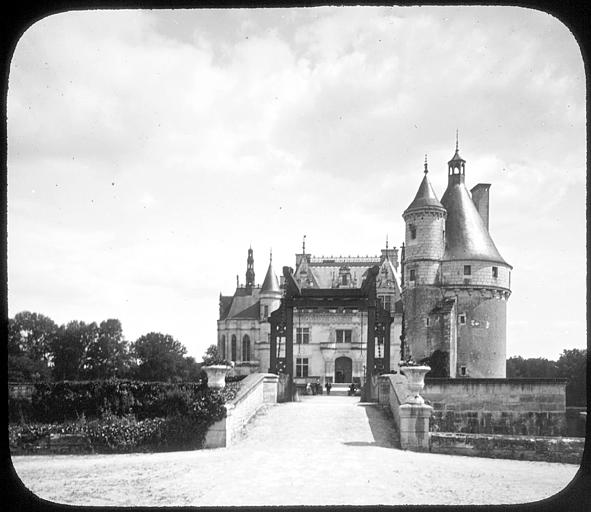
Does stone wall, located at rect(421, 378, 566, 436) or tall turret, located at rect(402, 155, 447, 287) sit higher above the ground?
Result: tall turret, located at rect(402, 155, 447, 287)

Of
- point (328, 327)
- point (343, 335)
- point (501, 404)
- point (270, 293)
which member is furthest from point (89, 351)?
point (501, 404)

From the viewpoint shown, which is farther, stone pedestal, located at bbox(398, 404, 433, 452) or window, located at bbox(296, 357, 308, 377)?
window, located at bbox(296, 357, 308, 377)

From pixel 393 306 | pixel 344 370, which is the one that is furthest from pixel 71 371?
pixel 393 306

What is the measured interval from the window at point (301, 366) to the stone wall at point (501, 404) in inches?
762

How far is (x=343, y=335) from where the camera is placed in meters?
43.6

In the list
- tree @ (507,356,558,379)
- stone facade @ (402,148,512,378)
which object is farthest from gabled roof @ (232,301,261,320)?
stone facade @ (402,148,512,378)

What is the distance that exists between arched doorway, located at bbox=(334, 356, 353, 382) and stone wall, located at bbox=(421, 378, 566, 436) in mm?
18806

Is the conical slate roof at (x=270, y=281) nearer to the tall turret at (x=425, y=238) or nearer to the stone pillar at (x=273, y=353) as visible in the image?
the tall turret at (x=425, y=238)

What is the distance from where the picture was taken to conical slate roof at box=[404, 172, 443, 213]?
35250mm

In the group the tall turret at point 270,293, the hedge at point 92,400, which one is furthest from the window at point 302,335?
the hedge at point 92,400

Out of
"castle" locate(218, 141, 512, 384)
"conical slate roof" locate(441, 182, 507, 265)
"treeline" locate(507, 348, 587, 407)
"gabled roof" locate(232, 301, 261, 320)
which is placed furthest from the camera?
"gabled roof" locate(232, 301, 261, 320)

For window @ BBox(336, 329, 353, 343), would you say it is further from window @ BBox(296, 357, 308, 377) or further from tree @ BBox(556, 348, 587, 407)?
tree @ BBox(556, 348, 587, 407)

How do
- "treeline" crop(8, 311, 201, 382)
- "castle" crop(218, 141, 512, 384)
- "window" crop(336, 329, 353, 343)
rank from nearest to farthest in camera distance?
"castle" crop(218, 141, 512, 384)
"window" crop(336, 329, 353, 343)
"treeline" crop(8, 311, 201, 382)

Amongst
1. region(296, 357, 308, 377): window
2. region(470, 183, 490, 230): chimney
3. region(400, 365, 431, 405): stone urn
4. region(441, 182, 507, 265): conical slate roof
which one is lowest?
region(296, 357, 308, 377): window
